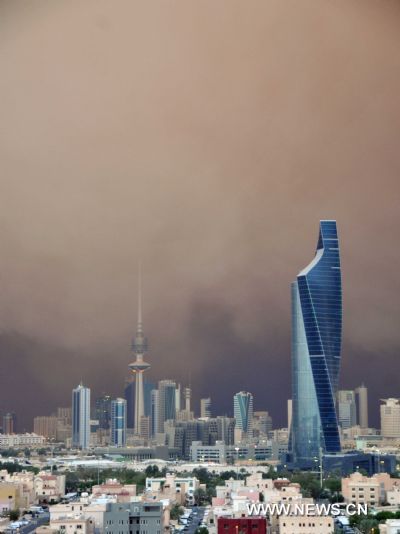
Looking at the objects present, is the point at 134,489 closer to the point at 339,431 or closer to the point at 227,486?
the point at 227,486

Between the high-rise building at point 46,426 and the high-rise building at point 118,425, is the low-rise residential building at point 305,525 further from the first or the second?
the high-rise building at point 118,425

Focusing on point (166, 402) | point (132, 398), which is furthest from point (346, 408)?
point (132, 398)

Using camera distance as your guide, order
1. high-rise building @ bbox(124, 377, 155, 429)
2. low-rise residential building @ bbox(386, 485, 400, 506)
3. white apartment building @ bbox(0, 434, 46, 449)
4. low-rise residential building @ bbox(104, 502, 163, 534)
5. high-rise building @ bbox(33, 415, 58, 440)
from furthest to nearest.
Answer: white apartment building @ bbox(0, 434, 46, 449)
high-rise building @ bbox(124, 377, 155, 429)
high-rise building @ bbox(33, 415, 58, 440)
low-rise residential building @ bbox(386, 485, 400, 506)
low-rise residential building @ bbox(104, 502, 163, 534)

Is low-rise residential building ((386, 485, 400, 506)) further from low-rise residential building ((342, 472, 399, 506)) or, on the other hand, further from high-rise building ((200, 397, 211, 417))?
high-rise building ((200, 397, 211, 417))

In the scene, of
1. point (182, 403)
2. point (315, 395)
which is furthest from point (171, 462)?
point (315, 395)

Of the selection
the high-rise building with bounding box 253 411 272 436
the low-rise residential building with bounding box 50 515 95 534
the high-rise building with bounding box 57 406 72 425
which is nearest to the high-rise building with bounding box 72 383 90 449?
the high-rise building with bounding box 57 406 72 425
